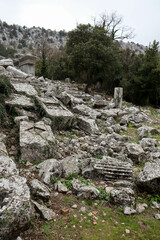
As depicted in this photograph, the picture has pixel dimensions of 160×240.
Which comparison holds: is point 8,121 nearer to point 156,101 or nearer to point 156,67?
point 156,67

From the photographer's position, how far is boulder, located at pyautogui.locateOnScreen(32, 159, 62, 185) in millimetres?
3085

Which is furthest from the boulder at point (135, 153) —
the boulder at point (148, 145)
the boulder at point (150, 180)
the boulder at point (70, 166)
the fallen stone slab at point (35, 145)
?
A: the fallen stone slab at point (35, 145)

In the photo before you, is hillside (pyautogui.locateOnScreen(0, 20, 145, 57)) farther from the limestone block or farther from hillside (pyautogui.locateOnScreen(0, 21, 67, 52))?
the limestone block

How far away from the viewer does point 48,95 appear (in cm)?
784

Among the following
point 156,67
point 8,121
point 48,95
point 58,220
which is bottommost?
point 58,220

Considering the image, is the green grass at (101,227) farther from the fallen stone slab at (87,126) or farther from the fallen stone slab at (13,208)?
the fallen stone slab at (87,126)

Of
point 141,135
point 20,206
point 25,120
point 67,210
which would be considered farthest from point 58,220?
point 141,135

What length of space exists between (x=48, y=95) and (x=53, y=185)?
17.6 feet

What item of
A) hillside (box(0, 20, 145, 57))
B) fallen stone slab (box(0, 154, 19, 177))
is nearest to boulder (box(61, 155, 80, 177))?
fallen stone slab (box(0, 154, 19, 177))

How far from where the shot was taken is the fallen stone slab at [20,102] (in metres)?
5.42

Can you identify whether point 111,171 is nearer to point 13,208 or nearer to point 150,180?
point 150,180

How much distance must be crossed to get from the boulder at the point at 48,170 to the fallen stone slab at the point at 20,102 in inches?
106

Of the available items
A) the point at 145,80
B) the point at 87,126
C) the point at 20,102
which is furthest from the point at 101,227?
the point at 145,80

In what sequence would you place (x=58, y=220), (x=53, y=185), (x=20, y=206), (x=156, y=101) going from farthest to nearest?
(x=156, y=101)
(x=53, y=185)
(x=58, y=220)
(x=20, y=206)
